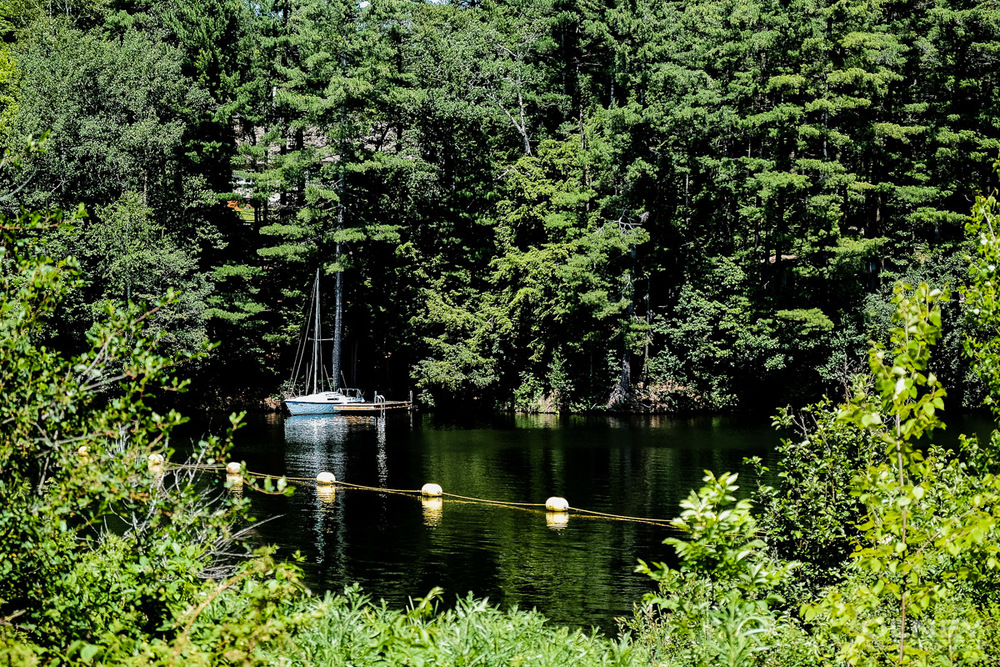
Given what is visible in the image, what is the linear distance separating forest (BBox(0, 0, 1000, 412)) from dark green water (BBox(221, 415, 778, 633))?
234 inches

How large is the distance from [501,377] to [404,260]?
7.46 m

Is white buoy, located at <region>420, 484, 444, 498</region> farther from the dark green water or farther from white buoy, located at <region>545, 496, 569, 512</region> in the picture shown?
white buoy, located at <region>545, 496, 569, 512</region>

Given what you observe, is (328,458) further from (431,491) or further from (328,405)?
(328,405)

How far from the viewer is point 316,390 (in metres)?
43.2

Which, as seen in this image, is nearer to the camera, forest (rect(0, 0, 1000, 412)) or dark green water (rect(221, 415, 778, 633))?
dark green water (rect(221, 415, 778, 633))

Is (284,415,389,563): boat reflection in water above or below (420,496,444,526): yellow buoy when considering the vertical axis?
above

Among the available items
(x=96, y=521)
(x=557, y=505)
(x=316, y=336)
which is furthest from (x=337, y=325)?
(x=96, y=521)

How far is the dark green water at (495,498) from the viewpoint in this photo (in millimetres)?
15664

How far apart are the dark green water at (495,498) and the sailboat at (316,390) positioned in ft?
7.21

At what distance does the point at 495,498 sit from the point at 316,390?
880 inches

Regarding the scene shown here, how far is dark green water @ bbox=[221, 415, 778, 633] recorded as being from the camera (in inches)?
617

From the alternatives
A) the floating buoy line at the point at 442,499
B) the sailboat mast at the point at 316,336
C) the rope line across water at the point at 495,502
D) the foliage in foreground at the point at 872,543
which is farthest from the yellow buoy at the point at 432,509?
the sailboat mast at the point at 316,336

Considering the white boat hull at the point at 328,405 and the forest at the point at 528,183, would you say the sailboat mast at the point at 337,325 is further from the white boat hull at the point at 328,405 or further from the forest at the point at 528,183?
the white boat hull at the point at 328,405

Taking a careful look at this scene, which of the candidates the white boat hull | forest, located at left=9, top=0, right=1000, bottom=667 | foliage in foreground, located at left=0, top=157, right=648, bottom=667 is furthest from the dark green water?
foliage in foreground, located at left=0, top=157, right=648, bottom=667
